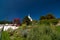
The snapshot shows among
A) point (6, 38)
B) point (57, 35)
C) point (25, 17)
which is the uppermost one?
point (25, 17)

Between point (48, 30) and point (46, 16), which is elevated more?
point (46, 16)

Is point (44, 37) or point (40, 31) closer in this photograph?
point (44, 37)

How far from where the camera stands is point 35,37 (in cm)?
650

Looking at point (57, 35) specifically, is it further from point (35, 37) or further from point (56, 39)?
point (35, 37)

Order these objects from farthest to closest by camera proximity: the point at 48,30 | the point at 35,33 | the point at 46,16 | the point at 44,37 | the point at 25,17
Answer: the point at 46,16, the point at 25,17, the point at 48,30, the point at 35,33, the point at 44,37

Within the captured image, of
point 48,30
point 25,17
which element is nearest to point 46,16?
point 25,17

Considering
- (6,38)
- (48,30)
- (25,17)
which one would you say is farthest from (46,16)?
(6,38)

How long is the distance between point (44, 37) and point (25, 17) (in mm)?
25158

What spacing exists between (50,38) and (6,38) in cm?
219

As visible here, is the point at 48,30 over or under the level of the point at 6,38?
over

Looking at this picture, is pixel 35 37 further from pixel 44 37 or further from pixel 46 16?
pixel 46 16

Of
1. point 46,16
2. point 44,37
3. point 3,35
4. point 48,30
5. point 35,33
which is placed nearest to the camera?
point 3,35

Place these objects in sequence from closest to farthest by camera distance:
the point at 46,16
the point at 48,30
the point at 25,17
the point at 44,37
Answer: the point at 44,37 → the point at 48,30 → the point at 25,17 → the point at 46,16

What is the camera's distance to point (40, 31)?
690 cm
